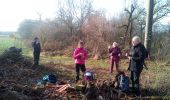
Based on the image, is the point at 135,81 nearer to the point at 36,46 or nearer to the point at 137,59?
the point at 137,59

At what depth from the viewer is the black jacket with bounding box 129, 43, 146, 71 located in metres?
11.3

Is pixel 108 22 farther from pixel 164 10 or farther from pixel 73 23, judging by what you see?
pixel 73 23

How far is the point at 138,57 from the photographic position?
1140cm

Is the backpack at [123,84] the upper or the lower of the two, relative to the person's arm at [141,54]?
lower

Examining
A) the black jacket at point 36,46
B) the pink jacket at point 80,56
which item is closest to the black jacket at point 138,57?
the pink jacket at point 80,56

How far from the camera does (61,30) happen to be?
1641 inches

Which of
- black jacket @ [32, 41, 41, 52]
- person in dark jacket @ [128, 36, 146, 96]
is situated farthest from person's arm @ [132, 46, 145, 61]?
black jacket @ [32, 41, 41, 52]

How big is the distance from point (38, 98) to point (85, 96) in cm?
133

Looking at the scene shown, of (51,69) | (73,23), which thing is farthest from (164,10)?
(51,69)

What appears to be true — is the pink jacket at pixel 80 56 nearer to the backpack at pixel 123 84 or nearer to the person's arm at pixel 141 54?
the backpack at pixel 123 84

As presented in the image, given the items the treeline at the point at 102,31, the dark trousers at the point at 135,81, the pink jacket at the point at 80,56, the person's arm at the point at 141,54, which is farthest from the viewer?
the treeline at the point at 102,31

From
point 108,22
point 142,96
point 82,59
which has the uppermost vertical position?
point 108,22

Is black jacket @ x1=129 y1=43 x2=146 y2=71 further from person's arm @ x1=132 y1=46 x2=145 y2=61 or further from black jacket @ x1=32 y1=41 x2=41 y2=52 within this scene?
black jacket @ x1=32 y1=41 x2=41 y2=52

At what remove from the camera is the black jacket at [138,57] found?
11336 millimetres
